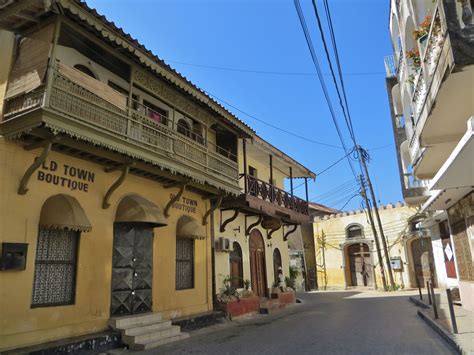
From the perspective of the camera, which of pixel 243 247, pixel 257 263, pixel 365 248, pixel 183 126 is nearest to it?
pixel 183 126

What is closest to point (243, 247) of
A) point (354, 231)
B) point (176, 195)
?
point (176, 195)

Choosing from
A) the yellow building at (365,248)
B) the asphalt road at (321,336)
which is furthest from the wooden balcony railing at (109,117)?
the yellow building at (365,248)

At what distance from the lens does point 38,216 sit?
7.91 metres

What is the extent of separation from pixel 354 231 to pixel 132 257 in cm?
2292

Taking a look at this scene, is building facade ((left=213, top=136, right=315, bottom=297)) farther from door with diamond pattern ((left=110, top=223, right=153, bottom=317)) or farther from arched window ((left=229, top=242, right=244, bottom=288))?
door with diamond pattern ((left=110, top=223, right=153, bottom=317))

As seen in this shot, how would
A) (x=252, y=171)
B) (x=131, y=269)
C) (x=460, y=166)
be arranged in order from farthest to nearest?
(x=252, y=171), (x=131, y=269), (x=460, y=166)

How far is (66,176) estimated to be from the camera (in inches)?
342

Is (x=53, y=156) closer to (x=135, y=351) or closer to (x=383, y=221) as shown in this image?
(x=135, y=351)

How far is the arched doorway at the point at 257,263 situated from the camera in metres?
16.9

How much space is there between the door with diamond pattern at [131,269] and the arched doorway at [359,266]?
22.2m

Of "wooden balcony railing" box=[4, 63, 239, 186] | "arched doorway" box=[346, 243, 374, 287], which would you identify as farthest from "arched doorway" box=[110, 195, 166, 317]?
"arched doorway" box=[346, 243, 374, 287]

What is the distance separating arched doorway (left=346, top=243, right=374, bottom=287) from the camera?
29186 millimetres

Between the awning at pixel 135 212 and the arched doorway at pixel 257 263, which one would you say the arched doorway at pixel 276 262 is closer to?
the arched doorway at pixel 257 263

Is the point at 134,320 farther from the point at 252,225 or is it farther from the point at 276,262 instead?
the point at 276,262
